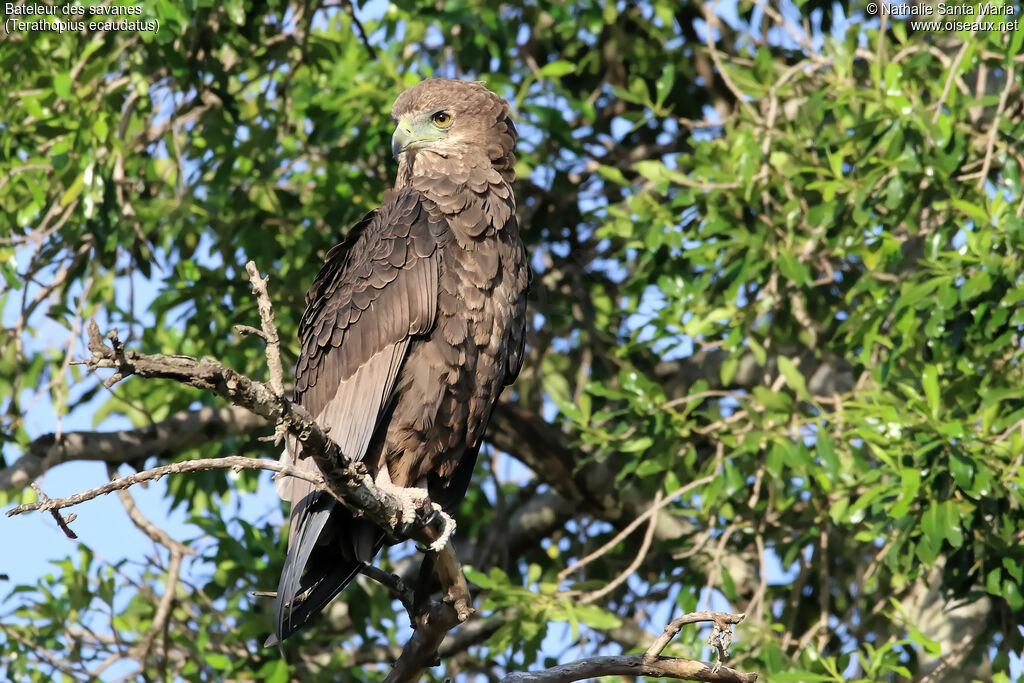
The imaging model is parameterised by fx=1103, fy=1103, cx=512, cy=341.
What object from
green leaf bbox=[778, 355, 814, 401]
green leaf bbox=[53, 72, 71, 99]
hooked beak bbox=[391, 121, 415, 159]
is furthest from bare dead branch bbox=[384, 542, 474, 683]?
green leaf bbox=[53, 72, 71, 99]

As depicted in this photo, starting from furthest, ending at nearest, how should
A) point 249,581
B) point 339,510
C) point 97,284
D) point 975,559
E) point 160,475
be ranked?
1. point 97,284
2. point 249,581
3. point 975,559
4. point 339,510
5. point 160,475

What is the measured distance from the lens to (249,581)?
5.32 meters

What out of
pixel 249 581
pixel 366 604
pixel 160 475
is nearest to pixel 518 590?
pixel 366 604

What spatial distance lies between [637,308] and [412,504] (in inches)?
92.8

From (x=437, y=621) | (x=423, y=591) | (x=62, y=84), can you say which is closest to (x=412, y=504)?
(x=437, y=621)

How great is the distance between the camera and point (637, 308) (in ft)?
17.7

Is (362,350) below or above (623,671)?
above

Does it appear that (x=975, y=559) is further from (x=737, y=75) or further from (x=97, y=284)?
(x=97, y=284)

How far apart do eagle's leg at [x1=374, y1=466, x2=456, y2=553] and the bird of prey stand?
0.02m

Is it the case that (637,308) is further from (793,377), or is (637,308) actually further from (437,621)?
(437,621)

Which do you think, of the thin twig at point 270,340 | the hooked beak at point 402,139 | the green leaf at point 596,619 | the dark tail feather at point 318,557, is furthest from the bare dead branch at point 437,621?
the hooked beak at point 402,139

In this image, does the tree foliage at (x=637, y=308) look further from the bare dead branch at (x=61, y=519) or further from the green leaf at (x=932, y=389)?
the bare dead branch at (x=61, y=519)

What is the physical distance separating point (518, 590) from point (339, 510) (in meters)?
1.26

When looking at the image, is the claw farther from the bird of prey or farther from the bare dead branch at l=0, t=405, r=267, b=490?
the bare dead branch at l=0, t=405, r=267, b=490
